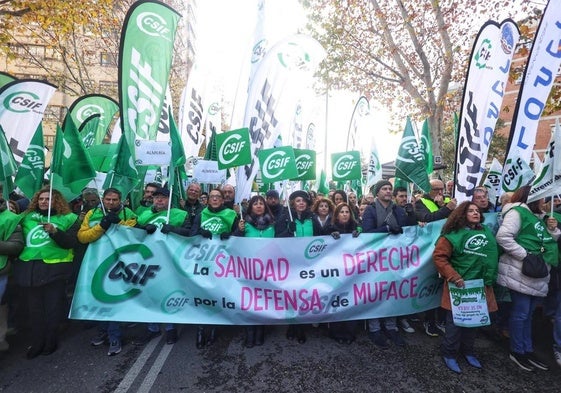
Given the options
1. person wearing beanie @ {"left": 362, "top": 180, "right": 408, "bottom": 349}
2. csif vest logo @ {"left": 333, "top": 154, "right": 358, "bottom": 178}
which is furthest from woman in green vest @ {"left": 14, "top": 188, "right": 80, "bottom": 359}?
csif vest logo @ {"left": 333, "top": 154, "right": 358, "bottom": 178}

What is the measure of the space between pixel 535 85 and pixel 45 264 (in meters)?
6.69

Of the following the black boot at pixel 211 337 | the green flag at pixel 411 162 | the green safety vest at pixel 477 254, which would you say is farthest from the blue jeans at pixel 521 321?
the black boot at pixel 211 337

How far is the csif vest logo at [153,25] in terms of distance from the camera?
513 cm

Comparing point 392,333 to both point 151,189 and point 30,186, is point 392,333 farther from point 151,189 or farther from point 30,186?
point 30,186

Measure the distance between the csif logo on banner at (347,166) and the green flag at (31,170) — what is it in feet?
16.2

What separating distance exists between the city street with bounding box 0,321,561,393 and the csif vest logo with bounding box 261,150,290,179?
7.49 ft

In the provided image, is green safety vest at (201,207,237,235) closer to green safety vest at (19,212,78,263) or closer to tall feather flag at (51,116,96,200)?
tall feather flag at (51,116,96,200)

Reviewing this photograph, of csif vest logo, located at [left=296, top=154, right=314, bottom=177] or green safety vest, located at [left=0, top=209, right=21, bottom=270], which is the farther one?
csif vest logo, located at [left=296, top=154, right=314, bottom=177]

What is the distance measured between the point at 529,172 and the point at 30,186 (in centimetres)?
660

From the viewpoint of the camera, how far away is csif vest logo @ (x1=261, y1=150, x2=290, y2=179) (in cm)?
486

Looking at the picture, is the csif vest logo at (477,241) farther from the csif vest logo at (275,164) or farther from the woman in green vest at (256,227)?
the csif vest logo at (275,164)

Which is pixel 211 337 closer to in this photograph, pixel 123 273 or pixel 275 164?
pixel 123 273

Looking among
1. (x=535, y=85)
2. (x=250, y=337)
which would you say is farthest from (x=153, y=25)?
(x=535, y=85)

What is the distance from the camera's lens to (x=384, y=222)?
4582mm
